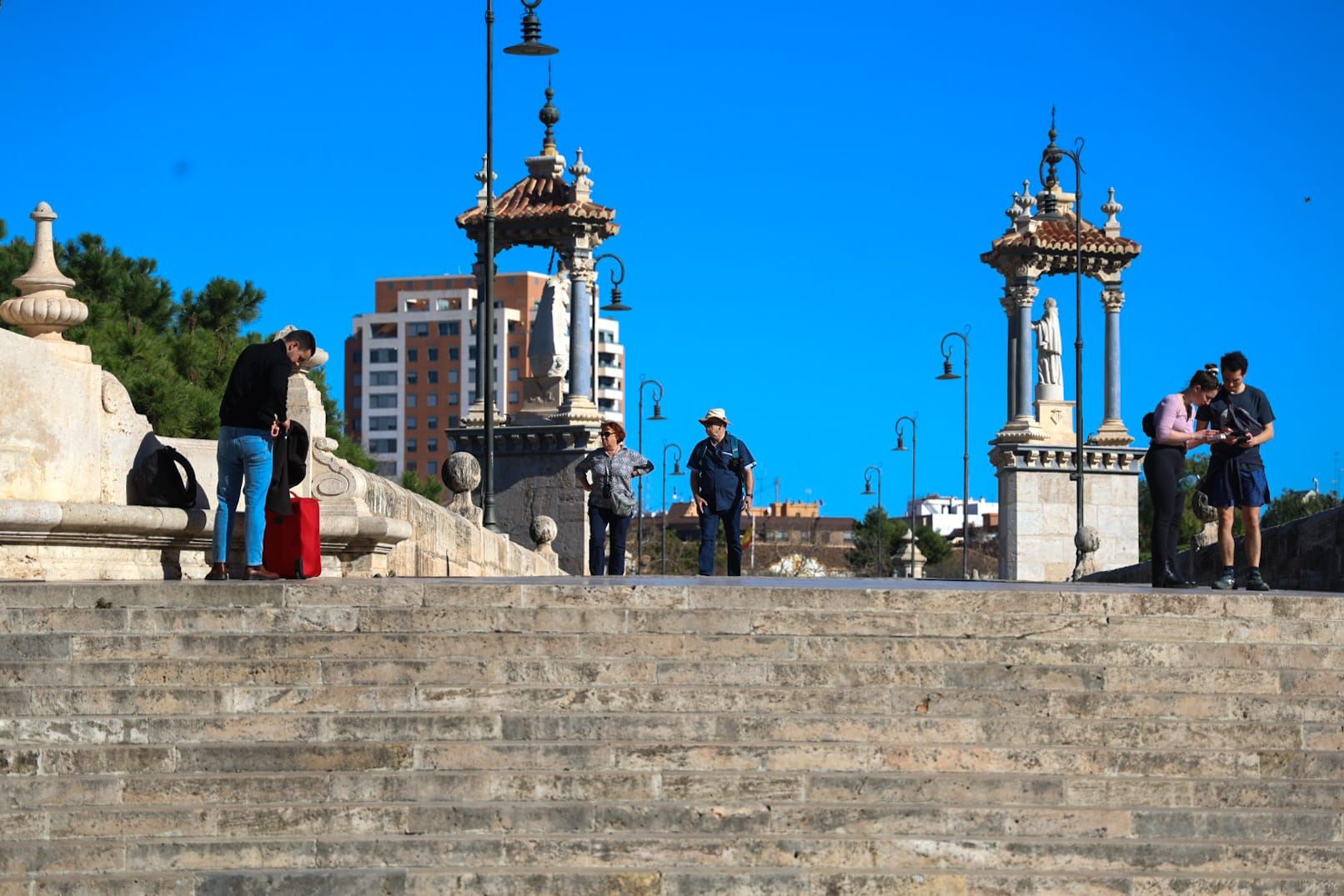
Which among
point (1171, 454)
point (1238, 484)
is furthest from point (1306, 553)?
point (1171, 454)

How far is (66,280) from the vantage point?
1471 centimetres

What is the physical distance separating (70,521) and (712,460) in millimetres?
5768

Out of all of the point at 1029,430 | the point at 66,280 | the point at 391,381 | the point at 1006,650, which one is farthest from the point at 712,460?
the point at 391,381

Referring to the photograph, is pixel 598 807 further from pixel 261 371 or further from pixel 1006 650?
pixel 261 371

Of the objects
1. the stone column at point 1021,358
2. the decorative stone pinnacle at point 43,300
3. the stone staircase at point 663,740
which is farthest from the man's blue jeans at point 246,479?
the stone column at point 1021,358

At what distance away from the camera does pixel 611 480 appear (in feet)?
59.0

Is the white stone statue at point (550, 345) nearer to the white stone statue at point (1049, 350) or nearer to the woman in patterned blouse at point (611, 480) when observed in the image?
the white stone statue at point (1049, 350)

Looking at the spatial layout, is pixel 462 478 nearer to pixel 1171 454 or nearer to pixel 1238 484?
pixel 1238 484

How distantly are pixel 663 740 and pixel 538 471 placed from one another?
3110 centimetres

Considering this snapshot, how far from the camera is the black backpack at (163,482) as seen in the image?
14.3 meters

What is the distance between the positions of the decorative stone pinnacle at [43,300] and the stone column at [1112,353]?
1241 inches

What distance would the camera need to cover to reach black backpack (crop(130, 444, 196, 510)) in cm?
1430

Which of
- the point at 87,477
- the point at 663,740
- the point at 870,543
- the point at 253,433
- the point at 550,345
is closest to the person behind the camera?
the point at 663,740

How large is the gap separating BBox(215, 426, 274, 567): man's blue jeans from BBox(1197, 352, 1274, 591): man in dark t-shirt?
582cm
